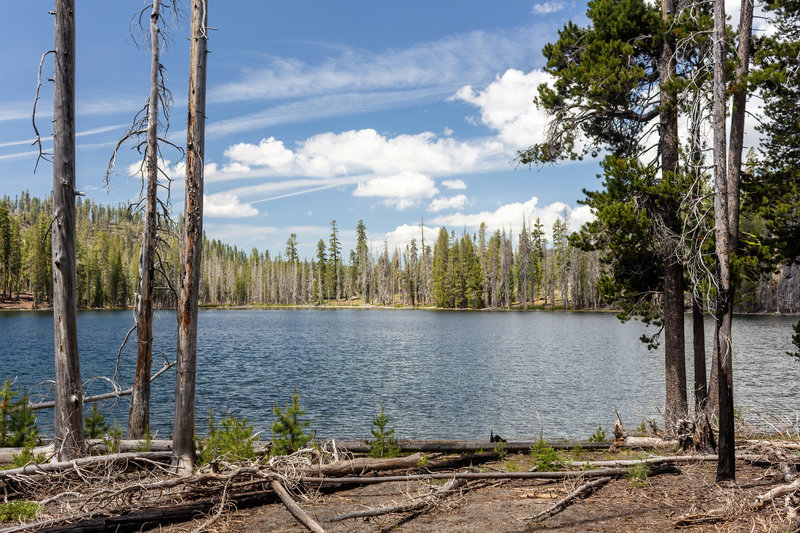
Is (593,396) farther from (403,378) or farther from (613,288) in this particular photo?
(613,288)

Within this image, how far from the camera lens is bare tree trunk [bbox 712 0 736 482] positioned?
23.4 ft

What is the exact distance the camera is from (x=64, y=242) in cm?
830

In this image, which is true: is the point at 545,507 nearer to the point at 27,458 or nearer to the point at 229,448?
the point at 229,448

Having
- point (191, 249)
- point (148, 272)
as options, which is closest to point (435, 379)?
point (148, 272)

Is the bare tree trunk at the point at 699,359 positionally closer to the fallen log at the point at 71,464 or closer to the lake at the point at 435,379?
the lake at the point at 435,379

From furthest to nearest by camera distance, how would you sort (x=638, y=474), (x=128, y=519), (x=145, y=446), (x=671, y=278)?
(x=671, y=278), (x=145, y=446), (x=638, y=474), (x=128, y=519)

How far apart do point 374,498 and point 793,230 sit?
37.2ft

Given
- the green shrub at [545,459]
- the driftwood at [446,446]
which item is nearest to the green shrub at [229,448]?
the driftwood at [446,446]

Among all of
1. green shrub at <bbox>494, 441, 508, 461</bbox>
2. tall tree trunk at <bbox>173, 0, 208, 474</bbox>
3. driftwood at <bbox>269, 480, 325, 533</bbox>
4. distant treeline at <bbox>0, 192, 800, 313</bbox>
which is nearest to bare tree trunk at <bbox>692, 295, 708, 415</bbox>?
green shrub at <bbox>494, 441, 508, 461</bbox>

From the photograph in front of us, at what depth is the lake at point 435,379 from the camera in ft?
59.1

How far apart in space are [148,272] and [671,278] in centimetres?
1221

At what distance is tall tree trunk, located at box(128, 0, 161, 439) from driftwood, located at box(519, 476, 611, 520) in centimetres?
869

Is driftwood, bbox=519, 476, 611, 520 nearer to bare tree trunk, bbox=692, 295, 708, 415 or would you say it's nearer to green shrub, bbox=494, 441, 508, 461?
green shrub, bbox=494, 441, 508, 461

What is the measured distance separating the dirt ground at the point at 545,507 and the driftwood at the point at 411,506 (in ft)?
0.28
